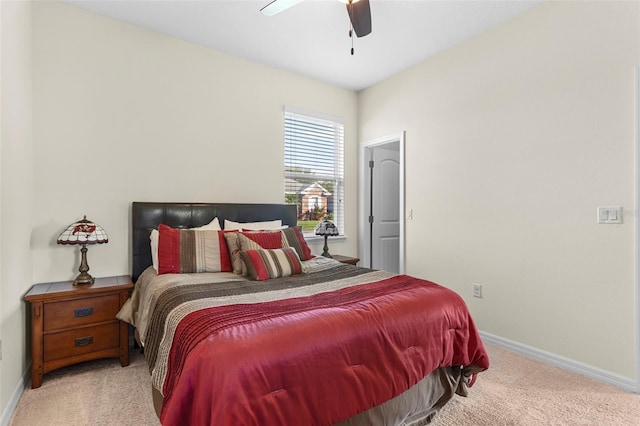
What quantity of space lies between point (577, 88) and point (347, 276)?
89.4 inches

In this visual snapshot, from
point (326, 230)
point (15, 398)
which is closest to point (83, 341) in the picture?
point (15, 398)

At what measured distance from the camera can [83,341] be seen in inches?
94.9

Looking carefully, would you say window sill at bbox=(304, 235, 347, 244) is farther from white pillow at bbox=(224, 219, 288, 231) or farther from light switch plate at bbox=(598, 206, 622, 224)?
light switch plate at bbox=(598, 206, 622, 224)

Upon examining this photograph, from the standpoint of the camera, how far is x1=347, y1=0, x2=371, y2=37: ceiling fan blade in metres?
2.07

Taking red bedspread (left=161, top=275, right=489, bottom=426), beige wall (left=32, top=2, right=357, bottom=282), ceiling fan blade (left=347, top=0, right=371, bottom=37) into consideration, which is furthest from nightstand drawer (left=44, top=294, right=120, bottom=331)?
ceiling fan blade (left=347, top=0, right=371, bottom=37)

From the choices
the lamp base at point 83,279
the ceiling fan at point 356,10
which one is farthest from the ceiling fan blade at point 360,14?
the lamp base at point 83,279

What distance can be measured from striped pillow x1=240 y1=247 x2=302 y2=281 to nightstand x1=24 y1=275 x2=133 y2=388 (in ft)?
3.20

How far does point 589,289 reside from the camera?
2.45 m

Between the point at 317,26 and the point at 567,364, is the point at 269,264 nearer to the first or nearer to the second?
the point at 317,26

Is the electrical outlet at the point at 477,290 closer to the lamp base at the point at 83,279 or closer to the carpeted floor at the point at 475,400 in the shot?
the carpeted floor at the point at 475,400

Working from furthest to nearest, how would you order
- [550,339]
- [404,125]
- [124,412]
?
[404,125] < [550,339] < [124,412]

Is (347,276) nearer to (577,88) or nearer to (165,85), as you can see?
(577,88)

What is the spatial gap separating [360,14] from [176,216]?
2.31 metres

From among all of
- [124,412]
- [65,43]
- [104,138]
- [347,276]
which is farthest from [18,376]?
[65,43]
